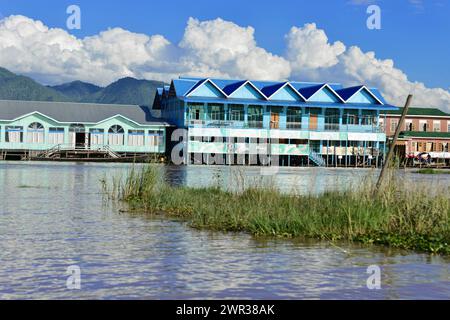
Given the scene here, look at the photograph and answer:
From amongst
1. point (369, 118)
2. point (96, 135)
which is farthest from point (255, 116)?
point (96, 135)

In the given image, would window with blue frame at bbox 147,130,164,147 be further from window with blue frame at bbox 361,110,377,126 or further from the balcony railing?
window with blue frame at bbox 361,110,377,126

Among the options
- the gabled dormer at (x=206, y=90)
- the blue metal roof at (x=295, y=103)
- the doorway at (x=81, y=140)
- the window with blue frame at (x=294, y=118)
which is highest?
A: the gabled dormer at (x=206, y=90)

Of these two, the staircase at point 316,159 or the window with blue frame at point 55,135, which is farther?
the staircase at point 316,159

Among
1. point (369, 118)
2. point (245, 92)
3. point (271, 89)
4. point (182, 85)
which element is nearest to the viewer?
point (245, 92)

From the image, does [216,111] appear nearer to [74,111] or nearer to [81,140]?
[81,140]

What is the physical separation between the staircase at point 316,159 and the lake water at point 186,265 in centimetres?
4893

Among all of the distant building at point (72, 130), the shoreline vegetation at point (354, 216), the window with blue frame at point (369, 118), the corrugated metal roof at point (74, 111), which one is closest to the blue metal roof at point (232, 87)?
the corrugated metal roof at point (74, 111)

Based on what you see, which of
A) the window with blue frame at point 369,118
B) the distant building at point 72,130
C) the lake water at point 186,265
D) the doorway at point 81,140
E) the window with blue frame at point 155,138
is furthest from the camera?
the window with blue frame at point 369,118

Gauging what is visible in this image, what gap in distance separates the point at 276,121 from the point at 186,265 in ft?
180

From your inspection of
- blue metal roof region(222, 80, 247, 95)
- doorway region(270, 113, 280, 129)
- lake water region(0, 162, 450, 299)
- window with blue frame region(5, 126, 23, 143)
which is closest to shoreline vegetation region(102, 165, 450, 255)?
lake water region(0, 162, 450, 299)

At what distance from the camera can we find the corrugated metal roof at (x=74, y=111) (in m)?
61.0

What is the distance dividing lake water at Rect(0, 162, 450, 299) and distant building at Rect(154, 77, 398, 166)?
46.6m

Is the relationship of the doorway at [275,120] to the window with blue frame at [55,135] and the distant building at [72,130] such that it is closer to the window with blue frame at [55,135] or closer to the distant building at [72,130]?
the distant building at [72,130]

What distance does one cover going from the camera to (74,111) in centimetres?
6322
